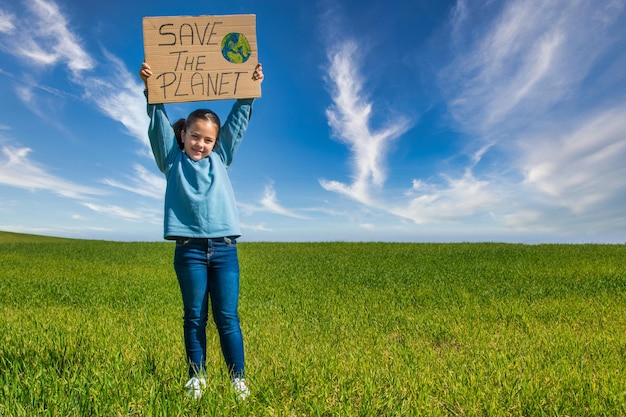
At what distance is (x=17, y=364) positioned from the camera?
3.84 m

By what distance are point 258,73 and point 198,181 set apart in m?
1.17

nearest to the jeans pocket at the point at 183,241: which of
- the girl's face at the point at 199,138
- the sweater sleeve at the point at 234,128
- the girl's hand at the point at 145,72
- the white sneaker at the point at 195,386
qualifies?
the girl's face at the point at 199,138

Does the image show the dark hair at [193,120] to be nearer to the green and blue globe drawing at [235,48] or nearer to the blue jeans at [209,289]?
the green and blue globe drawing at [235,48]

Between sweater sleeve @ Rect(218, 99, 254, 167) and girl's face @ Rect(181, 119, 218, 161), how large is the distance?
19 cm

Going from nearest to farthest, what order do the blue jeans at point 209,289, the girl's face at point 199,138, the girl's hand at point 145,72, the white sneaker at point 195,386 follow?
1. the white sneaker at point 195,386
2. the blue jeans at point 209,289
3. the girl's face at point 199,138
4. the girl's hand at point 145,72

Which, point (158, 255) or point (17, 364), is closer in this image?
point (17, 364)

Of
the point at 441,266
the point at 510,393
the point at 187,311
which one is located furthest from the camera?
the point at 441,266

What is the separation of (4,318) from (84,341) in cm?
304

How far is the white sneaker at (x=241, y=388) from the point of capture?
3.37m

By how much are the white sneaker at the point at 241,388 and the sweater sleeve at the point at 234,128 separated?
1.95m

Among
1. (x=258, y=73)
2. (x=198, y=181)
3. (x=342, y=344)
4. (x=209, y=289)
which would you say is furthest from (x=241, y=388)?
(x=258, y=73)

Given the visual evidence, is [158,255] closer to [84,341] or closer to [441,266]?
[441,266]

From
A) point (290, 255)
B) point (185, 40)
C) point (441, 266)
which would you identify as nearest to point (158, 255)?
point (290, 255)

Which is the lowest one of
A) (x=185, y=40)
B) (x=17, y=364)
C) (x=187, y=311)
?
(x=17, y=364)
